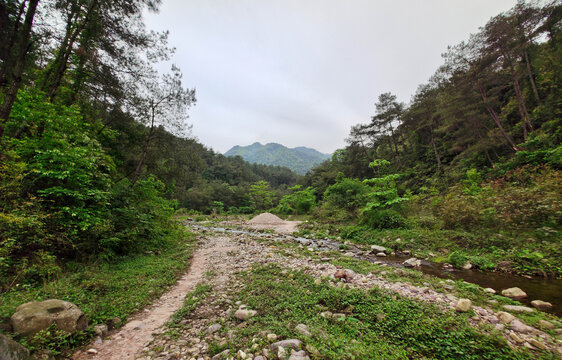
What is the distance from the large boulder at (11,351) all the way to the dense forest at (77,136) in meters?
2.65

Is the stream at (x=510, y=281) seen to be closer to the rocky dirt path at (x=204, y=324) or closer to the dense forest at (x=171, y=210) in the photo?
the dense forest at (x=171, y=210)

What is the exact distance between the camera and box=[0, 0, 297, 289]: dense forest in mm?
4113

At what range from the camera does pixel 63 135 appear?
5293 millimetres

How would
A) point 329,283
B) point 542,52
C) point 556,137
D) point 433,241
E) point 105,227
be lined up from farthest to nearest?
1. point 542,52
2. point 556,137
3. point 433,241
4. point 105,227
5. point 329,283

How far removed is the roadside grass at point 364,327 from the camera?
224cm

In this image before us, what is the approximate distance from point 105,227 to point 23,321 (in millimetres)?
3706

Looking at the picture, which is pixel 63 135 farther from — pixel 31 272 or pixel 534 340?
pixel 534 340

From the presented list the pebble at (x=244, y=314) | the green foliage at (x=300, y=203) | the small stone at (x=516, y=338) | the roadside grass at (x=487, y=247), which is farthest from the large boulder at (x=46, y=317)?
the green foliage at (x=300, y=203)

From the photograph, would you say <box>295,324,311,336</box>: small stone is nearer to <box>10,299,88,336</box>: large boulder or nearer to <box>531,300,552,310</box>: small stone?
<box>10,299,88,336</box>: large boulder

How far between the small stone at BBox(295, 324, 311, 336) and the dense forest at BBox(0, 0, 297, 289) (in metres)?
5.41

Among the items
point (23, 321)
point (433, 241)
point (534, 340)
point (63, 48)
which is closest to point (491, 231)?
point (433, 241)

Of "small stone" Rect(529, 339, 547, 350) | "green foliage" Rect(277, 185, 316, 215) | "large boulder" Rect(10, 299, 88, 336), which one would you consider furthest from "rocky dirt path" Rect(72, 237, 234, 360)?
"green foliage" Rect(277, 185, 316, 215)

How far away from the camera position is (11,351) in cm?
198

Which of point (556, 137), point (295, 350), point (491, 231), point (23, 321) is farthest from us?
point (556, 137)
